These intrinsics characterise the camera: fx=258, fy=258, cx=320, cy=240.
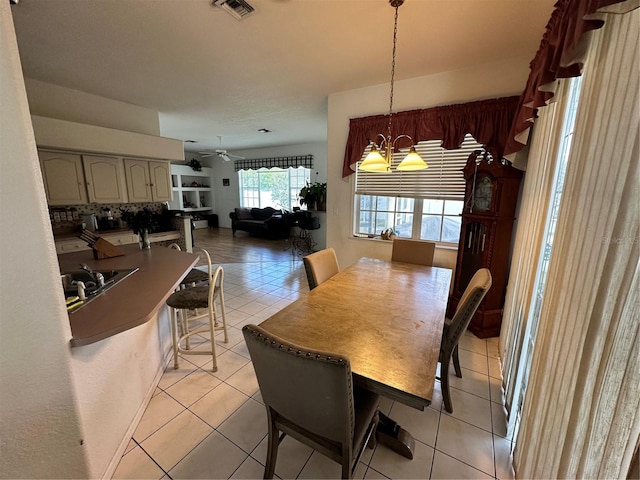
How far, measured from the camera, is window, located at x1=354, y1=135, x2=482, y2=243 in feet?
9.65

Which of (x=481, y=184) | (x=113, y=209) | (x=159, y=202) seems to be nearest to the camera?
(x=481, y=184)

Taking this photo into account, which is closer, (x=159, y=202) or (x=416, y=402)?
(x=416, y=402)

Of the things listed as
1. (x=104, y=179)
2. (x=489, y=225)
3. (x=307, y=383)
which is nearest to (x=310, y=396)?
(x=307, y=383)

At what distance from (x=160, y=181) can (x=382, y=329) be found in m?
4.63

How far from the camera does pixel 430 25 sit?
6.60 ft

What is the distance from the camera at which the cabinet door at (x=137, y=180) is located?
13.4 ft

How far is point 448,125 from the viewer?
276 cm

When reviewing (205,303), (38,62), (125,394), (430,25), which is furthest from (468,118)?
(38,62)

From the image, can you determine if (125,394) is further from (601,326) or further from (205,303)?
(601,326)

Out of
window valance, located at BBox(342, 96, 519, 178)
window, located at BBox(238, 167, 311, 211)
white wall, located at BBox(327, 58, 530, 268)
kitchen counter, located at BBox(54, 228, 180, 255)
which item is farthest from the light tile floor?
window, located at BBox(238, 167, 311, 211)

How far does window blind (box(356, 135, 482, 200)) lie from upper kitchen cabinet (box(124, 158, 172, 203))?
3.54 metres

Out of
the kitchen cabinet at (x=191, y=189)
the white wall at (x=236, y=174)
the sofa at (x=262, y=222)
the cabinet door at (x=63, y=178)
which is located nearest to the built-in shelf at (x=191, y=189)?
the kitchen cabinet at (x=191, y=189)

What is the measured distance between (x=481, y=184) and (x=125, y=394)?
3.33 meters

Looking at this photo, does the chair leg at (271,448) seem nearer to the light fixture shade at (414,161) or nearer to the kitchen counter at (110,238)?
the light fixture shade at (414,161)
